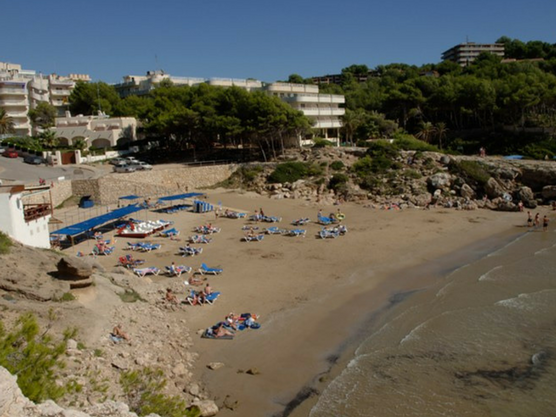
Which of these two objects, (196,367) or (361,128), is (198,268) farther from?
(361,128)

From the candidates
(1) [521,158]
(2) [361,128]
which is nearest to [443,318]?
(1) [521,158]

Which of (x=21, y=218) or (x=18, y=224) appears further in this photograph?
(x=21, y=218)

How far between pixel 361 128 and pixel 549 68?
33901mm

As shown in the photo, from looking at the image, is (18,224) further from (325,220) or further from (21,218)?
(325,220)

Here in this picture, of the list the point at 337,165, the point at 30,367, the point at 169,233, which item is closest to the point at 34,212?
the point at 169,233

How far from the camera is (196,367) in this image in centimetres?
1427

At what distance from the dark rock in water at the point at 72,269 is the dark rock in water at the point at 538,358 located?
14.8 meters

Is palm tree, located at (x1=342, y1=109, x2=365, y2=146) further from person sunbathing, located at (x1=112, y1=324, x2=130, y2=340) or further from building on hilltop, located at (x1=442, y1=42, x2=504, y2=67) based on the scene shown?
building on hilltop, located at (x1=442, y1=42, x2=504, y2=67)

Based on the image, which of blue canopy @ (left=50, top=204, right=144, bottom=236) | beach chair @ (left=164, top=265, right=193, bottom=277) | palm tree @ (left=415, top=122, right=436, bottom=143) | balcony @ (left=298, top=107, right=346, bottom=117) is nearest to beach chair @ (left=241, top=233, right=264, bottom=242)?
beach chair @ (left=164, top=265, right=193, bottom=277)

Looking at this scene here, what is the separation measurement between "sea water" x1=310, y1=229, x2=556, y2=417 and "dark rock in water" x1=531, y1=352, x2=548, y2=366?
32 millimetres

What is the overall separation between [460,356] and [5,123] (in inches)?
2529

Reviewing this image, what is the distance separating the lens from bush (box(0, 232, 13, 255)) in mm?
15859

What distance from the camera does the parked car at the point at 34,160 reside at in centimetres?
4538

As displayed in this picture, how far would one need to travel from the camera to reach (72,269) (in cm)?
1562
